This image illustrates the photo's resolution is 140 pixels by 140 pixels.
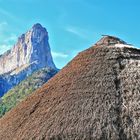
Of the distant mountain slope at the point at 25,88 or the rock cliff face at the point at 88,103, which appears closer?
the rock cliff face at the point at 88,103

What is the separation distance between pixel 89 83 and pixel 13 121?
9.80 ft

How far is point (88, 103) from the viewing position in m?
14.4

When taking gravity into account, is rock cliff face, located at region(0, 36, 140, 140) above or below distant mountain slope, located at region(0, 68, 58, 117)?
below

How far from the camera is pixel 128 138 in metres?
13.6

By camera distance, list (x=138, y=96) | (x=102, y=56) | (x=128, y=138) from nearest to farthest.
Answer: (x=128, y=138), (x=138, y=96), (x=102, y=56)

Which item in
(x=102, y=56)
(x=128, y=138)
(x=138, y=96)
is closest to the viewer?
(x=128, y=138)

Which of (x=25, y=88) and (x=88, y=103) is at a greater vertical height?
(x=25, y=88)

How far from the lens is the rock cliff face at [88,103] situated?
13766 mm

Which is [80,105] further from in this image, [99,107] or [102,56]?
[102,56]

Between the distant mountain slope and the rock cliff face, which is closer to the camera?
the rock cliff face

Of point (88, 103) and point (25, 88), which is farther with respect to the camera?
point (25, 88)

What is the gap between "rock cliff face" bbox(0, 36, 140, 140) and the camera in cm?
1377

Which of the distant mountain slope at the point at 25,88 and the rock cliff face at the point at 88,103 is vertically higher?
the distant mountain slope at the point at 25,88

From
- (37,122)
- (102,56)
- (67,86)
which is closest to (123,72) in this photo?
(102,56)
